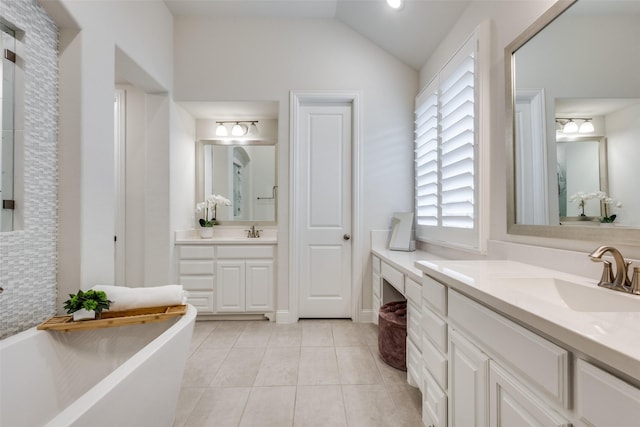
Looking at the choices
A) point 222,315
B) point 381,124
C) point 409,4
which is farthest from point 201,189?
point 409,4

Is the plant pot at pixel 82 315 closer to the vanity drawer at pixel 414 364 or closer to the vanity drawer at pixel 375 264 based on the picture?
the vanity drawer at pixel 414 364

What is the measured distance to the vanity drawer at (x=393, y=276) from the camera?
A: 2.06m

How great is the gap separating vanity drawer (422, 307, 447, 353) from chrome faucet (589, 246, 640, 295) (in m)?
0.57

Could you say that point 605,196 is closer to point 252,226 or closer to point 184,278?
point 252,226

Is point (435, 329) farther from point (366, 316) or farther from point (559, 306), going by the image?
point (366, 316)

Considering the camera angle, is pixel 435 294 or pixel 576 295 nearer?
pixel 576 295

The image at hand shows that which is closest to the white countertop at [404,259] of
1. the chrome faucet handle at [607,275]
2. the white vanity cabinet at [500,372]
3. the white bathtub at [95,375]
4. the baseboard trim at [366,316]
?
the white vanity cabinet at [500,372]

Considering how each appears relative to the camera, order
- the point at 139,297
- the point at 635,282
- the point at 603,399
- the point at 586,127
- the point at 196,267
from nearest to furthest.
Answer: the point at 603,399
the point at 635,282
the point at 586,127
the point at 139,297
the point at 196,267

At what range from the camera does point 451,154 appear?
2.22 meters

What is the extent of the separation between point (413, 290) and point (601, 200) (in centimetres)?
101

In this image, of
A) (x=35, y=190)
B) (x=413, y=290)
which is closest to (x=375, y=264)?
(x=413, y=290)

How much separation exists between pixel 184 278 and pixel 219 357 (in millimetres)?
1020

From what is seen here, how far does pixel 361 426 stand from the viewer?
157 centimetres

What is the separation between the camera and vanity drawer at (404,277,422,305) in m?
1.71
